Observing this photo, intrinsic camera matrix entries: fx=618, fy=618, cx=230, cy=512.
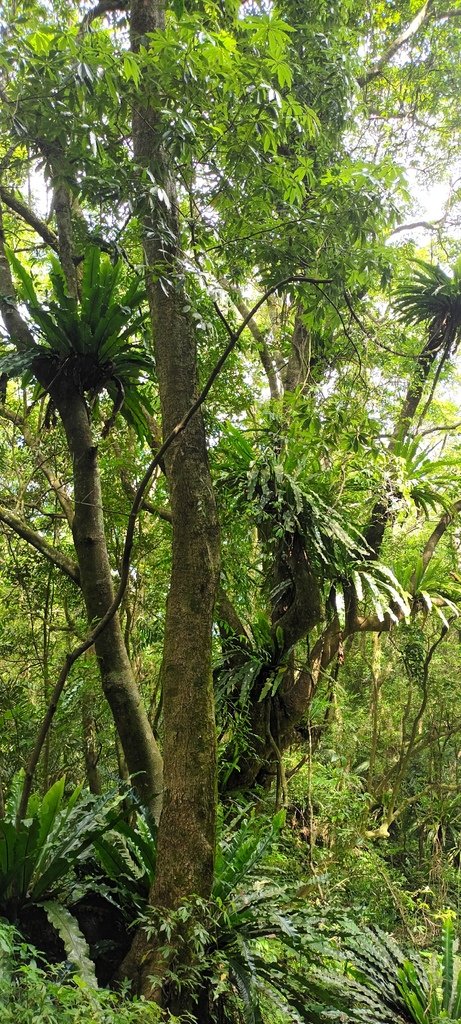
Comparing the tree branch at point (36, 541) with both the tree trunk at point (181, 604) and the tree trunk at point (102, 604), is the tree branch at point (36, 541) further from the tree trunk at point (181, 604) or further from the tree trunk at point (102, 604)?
the tree trunk at point (181, 604)

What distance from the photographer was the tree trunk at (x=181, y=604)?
6.56 ft

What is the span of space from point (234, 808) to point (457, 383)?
24.5ft

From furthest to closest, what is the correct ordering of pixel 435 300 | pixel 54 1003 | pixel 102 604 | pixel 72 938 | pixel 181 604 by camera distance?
1. pixel 435 300
2. pixel 102 604
3. pixel 181 604
4. pixel 72 938
5. pixel 54 1003

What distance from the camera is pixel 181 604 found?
7.19 feet

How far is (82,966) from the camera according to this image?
193 centimetres

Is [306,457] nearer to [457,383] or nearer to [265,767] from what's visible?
[265,767]

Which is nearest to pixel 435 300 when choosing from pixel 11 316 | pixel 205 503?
pixel 11 316

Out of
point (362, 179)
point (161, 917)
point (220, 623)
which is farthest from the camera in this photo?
point (220, 623)

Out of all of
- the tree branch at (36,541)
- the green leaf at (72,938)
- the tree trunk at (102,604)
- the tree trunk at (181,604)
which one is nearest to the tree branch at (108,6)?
the tree trunk at (181,604)

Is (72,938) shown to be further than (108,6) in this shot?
No

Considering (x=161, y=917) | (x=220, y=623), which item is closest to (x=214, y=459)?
(x=220, y=623)

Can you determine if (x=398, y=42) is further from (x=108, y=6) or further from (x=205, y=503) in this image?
(x=205, y=503)

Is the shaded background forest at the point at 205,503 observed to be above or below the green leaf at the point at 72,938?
above

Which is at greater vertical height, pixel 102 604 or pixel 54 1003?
pixel 102 604
